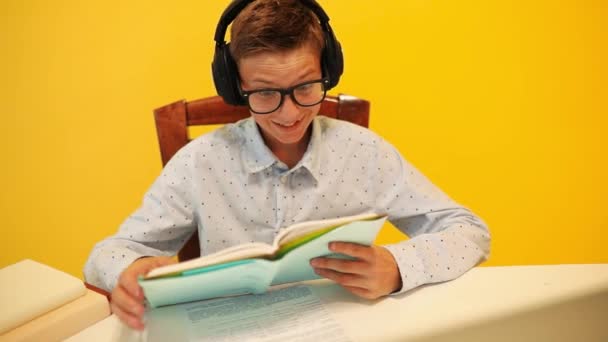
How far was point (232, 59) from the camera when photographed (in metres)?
0.83

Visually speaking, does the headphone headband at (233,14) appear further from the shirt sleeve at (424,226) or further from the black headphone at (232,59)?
the shirt sleeve at (424,226)

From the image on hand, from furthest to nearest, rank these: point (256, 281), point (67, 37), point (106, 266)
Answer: point (67, 37), point (106, 266), point (256, 281)

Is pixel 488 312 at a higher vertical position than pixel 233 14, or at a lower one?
lower

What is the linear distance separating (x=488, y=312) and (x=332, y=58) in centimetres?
50

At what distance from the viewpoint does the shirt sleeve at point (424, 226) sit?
2.36ft

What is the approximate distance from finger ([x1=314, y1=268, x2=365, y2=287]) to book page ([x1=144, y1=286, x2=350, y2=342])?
1.6 inches

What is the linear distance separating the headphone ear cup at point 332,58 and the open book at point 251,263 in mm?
351

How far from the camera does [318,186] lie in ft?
3.11

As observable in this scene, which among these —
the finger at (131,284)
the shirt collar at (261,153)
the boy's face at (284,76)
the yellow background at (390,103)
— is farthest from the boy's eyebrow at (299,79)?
the yellow background at (390,103)

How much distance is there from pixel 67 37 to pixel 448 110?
4.12 feet

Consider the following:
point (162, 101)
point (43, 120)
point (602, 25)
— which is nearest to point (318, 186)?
point (162, 101)

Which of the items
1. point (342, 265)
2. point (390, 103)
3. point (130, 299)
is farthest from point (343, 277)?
point (390, 103)

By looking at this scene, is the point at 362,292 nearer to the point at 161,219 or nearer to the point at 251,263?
the point at 251,263

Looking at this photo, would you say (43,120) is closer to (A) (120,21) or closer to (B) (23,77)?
(B) (23,77)
